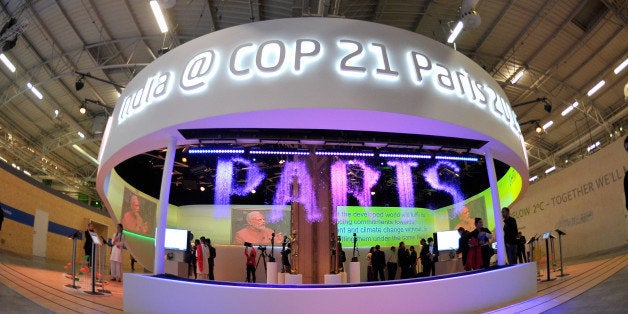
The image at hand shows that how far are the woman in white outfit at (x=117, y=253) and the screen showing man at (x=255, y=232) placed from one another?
6.47 metres

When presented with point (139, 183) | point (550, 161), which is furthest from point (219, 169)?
point (550, 161)

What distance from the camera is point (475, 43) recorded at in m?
15.2

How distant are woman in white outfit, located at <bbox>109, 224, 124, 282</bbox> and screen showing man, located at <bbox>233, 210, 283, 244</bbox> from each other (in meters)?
6.47

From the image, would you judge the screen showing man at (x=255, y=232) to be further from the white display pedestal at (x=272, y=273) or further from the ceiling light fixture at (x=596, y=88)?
the ceiling light fixture at (x=596, y=88)

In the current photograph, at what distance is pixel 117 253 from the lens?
10352mm

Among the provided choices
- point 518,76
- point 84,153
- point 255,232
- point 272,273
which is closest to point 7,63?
point 84,153

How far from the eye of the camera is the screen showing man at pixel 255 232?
55.4ft

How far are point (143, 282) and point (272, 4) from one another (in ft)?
29.1

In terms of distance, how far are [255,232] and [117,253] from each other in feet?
23.2

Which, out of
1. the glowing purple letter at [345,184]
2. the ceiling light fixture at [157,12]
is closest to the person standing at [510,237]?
the glowing purple letter at [345,184]

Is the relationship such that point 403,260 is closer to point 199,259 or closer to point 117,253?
point 199,259

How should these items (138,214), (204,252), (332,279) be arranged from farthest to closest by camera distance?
(138,214) < (204,252) < (332,279)

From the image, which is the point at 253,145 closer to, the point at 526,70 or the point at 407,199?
the point at 407,199

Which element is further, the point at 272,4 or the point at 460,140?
the point at 272,4
